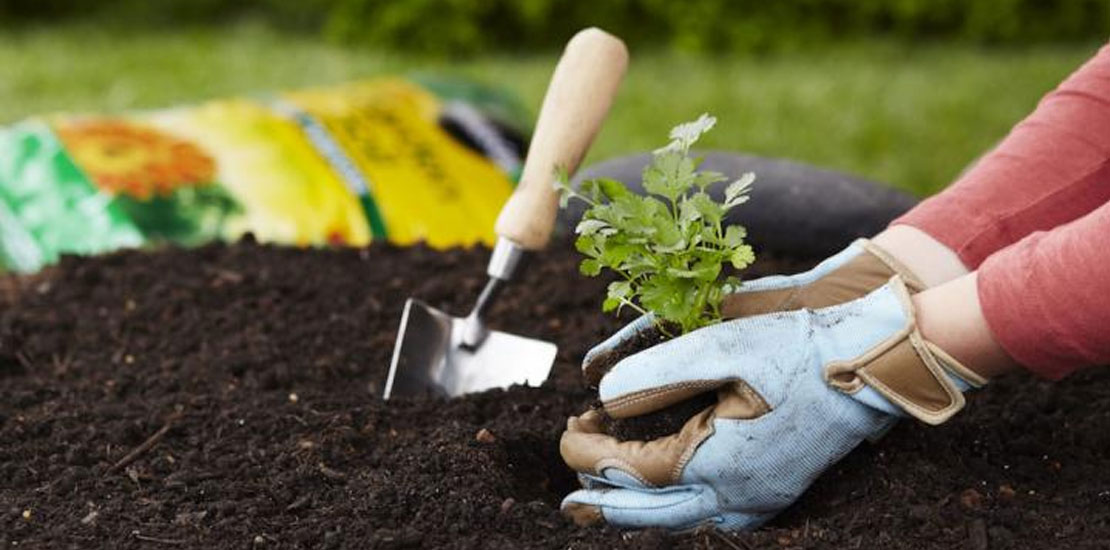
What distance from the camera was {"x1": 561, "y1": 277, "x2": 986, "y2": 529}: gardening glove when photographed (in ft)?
5.32

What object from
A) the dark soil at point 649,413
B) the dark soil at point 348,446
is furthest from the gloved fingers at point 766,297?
the dark soil at point 348,446

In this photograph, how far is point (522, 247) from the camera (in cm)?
212

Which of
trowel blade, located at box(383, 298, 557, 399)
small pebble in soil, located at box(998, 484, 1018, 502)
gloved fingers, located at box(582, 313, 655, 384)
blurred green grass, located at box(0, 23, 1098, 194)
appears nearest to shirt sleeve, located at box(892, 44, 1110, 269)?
small pebble in soil, located at box(998, 484, 1018, 502)

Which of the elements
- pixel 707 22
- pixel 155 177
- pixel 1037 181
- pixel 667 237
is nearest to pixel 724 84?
pixel 707 22

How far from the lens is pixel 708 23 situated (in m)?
6.02

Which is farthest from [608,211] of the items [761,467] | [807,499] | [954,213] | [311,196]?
[311,196]

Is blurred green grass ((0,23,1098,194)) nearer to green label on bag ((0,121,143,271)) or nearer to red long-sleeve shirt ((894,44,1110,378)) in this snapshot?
green label on bag ((0,121,143,271))

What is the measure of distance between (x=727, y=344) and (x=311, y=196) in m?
2.03

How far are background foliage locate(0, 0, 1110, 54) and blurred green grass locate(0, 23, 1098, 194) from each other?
103mm

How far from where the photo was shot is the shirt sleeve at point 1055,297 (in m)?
1.54

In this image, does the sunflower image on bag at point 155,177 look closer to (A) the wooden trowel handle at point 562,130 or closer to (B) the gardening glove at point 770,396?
(A) the wooden trowel handle at point 562,130

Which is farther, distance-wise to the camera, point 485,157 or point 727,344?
point 485,157

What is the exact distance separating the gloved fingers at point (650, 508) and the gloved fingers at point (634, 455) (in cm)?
1

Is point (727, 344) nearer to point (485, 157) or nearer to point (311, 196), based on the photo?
point (311, 196)
